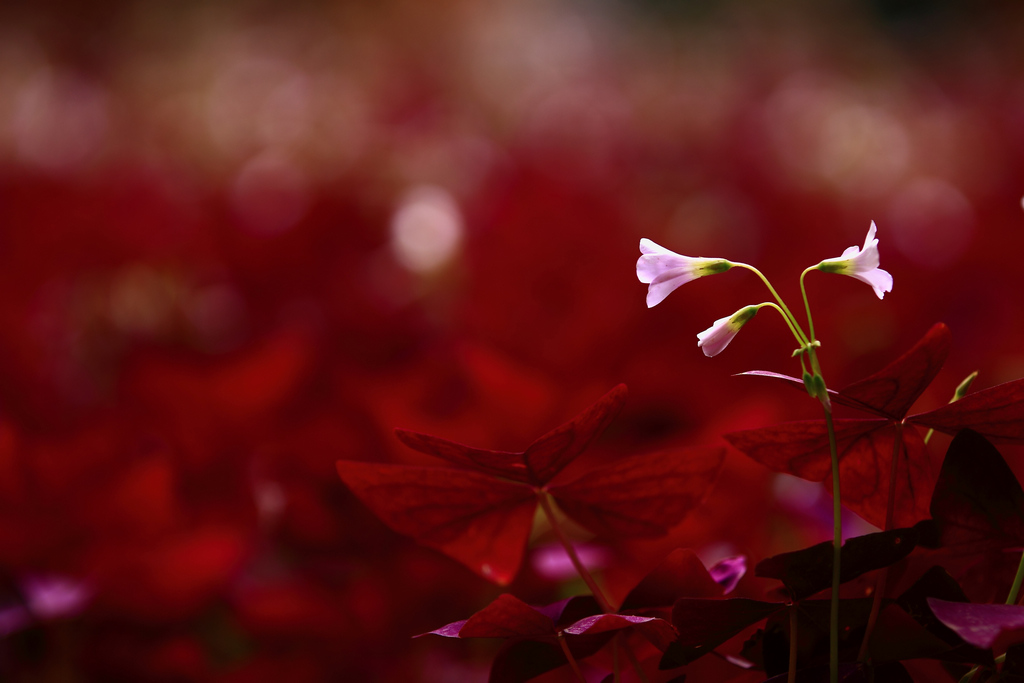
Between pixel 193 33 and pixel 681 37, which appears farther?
pixel 681 37

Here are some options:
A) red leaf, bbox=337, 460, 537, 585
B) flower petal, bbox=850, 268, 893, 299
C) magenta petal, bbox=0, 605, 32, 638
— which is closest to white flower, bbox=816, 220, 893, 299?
flower petal, bbox=850, 268, 893, 299

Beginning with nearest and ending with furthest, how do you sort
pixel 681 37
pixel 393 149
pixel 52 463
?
pixel 52 463 → pixel 393 149 → pixel 681 37

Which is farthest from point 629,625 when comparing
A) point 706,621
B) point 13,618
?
point 13,618

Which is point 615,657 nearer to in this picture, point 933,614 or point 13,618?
point 933,614

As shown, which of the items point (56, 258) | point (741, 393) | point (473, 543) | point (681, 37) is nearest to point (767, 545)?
point (741, 393)

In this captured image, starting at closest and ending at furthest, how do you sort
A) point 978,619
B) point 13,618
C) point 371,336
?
point 978,619 < point 13,618 < point 371,336

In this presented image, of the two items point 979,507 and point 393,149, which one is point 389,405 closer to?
point 979,507

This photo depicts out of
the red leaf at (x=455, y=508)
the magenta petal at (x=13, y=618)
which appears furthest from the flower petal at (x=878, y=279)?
the magenta petal at (x=13, y=618)
